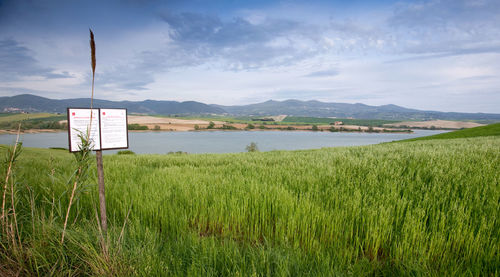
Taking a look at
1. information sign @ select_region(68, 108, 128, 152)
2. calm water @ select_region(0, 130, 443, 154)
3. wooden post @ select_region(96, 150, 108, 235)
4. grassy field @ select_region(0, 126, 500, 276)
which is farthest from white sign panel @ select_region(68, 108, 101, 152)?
calm water @ select_region(0, 130, 443, 154)

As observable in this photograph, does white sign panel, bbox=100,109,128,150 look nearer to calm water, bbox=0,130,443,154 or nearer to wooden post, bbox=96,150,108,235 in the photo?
wooden post, bbox=96,150,108,235

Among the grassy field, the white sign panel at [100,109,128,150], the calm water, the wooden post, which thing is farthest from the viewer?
the calm water

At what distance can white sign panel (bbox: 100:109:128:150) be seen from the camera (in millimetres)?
2633

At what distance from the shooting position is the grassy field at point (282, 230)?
194cm

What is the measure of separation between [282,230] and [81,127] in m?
2.57

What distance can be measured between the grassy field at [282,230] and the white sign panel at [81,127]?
0.40 meters

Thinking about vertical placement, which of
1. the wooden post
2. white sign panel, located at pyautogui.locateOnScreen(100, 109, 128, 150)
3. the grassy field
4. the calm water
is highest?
white sign panel, located at pyautogui.locateOnScreen(100, 109, 128, 150)

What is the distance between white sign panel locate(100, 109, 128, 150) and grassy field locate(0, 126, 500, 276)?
0.54m

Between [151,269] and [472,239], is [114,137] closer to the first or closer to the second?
[151,269]

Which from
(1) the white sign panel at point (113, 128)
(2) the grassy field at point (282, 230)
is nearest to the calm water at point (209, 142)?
(2) the grassy field at point (282, 230)

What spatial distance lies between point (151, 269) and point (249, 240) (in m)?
1.15

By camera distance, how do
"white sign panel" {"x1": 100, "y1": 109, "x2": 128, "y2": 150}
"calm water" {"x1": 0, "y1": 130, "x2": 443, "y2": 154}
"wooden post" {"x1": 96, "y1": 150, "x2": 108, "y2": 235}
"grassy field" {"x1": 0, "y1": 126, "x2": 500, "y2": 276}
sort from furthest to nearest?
"calm water" {"x1": 0, "y1": 130, "x2": 443, "y2": 154}, "white sign panel" {"x1": 100, "y1": 109, "x2": 128, "y2": 150}, "wooden post" {"x1": 96, "y1": 150, "x2": 108, "y2": 235}, "grassy field" {"x1": 0, "y1": 126, "x2": 500, "y2": 276}

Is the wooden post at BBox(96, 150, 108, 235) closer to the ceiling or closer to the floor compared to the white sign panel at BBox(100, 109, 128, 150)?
closer to the floor

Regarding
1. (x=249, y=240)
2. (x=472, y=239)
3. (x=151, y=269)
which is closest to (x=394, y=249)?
(x=472, y=239)
